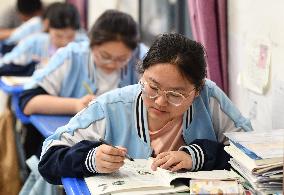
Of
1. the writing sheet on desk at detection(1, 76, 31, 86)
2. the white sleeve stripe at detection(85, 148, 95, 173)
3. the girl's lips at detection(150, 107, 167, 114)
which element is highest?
the girl's lips at detection(150, 107, 167, 114)

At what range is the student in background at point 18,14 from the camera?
205 inches

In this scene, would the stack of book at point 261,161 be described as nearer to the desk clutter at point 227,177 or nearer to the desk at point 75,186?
the desk clutter at point 227,177

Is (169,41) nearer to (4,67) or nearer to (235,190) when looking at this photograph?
(235,190)

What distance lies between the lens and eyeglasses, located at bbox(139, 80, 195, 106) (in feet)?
5.21

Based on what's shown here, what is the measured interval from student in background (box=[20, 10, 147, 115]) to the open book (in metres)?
0.86

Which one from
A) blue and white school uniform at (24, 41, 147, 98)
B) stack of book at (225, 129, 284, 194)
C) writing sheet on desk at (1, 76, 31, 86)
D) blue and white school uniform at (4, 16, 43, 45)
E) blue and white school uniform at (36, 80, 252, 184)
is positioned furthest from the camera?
blue and white school uniform at (4, 16, 43, 45)

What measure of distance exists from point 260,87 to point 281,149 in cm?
77

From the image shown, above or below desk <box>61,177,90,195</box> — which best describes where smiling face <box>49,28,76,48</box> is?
above

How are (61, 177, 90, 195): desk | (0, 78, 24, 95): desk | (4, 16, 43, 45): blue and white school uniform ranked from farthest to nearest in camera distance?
(4, 16, 43, 45): blue and white school uniform
(0, 78, 24, 95): desk
(61, 177, 90, 195): desk

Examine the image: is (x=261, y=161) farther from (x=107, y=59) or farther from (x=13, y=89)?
(x=13, y=89)

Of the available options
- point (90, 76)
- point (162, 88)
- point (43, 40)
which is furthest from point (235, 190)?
point (43, 40)

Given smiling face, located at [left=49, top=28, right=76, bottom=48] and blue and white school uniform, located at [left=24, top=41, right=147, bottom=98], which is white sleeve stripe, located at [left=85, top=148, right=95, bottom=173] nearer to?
blue and white school uniform, located at [left=24, top=41, right=147, bottom=98]

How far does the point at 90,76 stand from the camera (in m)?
2.63

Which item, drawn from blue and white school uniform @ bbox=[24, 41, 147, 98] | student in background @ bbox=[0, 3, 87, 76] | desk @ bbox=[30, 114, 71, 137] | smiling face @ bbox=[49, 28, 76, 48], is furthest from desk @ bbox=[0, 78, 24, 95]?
smiling face @ bbox=[49, 28, 76, 48]
